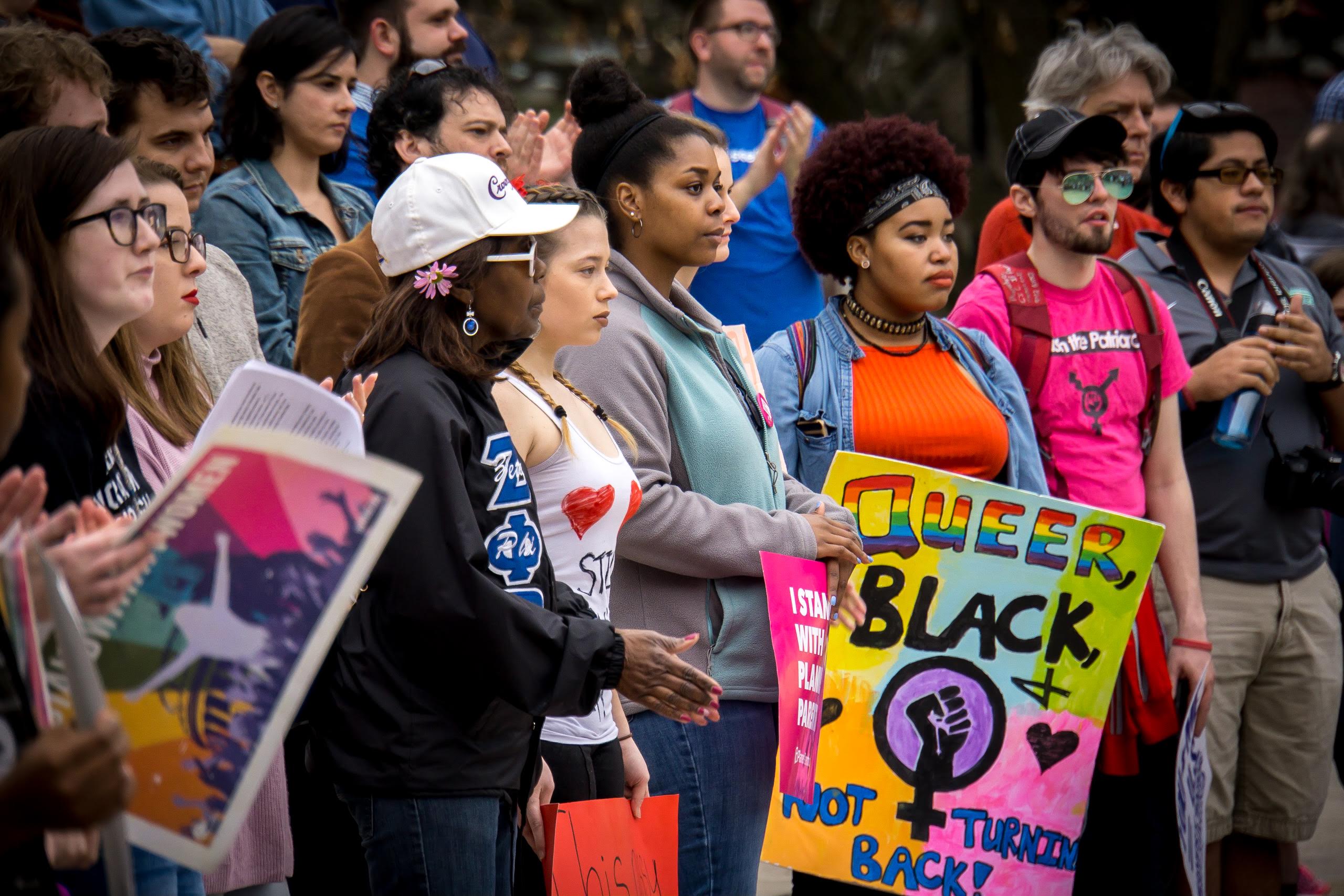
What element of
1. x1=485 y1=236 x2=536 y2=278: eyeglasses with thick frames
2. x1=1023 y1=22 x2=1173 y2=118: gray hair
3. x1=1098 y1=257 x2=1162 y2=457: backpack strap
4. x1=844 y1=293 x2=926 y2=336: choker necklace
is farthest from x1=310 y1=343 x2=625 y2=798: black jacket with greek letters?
x1=1023 y1=22 x2=1173 y2=118: gray hair

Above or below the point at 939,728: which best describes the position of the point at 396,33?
above

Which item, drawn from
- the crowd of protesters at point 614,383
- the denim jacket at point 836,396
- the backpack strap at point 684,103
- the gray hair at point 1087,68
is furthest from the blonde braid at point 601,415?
the backpack strap at point 684,103

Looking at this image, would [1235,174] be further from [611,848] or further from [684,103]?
[611,848]

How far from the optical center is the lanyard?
4.83m

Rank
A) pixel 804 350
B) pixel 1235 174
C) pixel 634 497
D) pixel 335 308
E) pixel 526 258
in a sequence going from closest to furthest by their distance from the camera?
pixel 526 258 → pixel 634 497 → pixel 335 308 → pixel 804 350 → pixel 1235 174

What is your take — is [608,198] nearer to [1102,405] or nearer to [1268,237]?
[1102,405]

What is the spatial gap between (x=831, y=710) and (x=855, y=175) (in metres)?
1.52

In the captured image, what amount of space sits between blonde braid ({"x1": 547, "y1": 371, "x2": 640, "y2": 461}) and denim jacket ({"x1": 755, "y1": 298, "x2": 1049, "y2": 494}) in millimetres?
813

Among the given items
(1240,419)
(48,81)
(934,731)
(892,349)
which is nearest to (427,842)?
(934,731)

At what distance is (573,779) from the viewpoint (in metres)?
2.98

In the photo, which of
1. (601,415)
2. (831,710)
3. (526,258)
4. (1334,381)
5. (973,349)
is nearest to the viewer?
(526,258)

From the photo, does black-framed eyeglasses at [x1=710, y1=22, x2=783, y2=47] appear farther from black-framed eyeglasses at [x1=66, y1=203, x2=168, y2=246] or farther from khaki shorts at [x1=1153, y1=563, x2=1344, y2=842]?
black-framed eyeglasses at [x1=66, y1=203, x2=168, y2=246]

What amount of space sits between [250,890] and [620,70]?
2112mm

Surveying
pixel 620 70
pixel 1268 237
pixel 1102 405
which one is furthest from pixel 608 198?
pixel 1268 237
